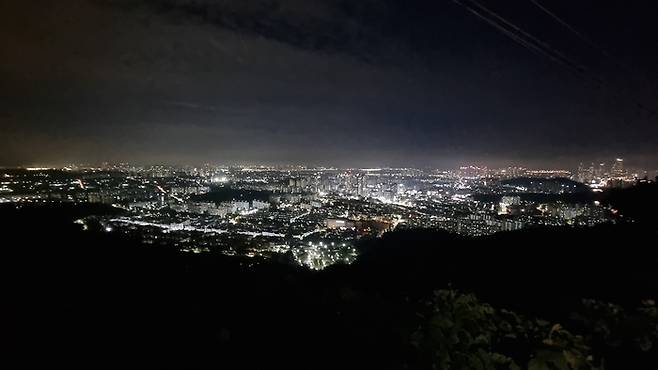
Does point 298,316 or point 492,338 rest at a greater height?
point 492,338

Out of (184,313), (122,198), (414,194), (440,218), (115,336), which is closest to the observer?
(115,336)

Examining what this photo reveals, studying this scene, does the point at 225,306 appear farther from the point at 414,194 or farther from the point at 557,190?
the point at 414,194

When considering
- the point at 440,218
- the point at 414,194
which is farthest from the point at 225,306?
the point at 414,194

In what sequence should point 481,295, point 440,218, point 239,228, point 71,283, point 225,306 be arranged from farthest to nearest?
point 440,218 → point 239,228 → point 481,295 → point 71,283 → point 225,306

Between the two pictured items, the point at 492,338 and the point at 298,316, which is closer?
the point at 492,338

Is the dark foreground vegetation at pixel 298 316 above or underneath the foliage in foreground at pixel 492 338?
underneath

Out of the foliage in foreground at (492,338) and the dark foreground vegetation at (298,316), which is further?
the dark foreground vegetation at (298,316)

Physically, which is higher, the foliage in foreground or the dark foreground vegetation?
the foliage in foreground

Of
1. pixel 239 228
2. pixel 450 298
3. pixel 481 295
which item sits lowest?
pixel 239 228
